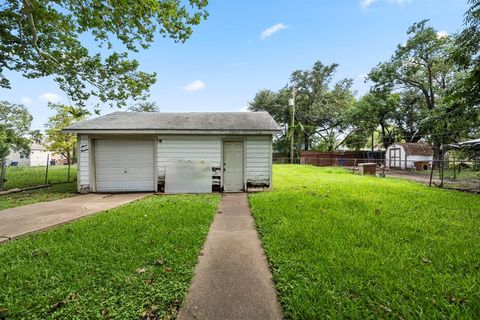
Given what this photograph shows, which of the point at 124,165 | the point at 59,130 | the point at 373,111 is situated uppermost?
the point at 373,111

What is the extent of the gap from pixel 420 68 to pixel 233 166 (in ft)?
80.2

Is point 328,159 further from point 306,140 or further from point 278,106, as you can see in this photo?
point 278,106

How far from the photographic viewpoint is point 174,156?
27.3ft

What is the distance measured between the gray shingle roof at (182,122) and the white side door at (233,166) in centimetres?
71


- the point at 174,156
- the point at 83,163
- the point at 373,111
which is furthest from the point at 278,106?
the point at 83,163

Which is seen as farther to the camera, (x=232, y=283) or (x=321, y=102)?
(x=321, y=102)

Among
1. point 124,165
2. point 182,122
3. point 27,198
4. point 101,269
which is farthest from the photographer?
point 182,122

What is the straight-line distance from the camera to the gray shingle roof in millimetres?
8055

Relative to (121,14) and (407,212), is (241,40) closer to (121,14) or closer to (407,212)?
(121,14)

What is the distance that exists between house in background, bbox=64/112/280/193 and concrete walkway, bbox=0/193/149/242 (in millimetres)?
1458

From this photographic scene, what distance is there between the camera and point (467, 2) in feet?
21.8

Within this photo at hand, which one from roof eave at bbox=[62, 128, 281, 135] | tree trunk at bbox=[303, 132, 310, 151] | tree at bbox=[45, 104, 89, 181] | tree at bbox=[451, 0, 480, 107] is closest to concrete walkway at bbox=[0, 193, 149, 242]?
roof eave at bbox=[62, 128, 281, 135]

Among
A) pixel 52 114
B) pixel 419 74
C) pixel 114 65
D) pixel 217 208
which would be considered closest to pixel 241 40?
pixel 114 65

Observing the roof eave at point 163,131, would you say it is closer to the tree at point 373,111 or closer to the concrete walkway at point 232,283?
the concrete walkway at point 232,283
